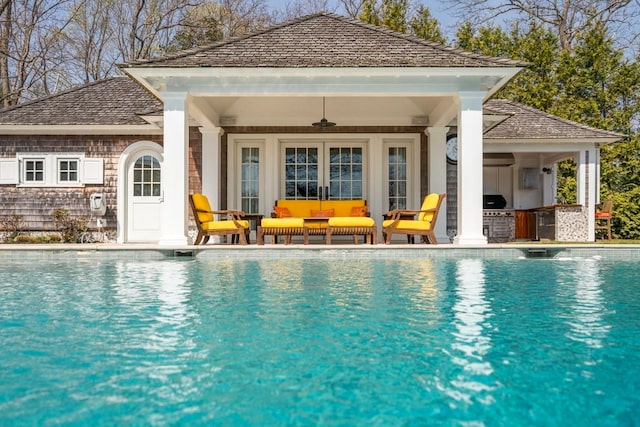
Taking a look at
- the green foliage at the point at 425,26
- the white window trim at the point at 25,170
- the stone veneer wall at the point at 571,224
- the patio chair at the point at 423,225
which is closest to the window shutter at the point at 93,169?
the white window trim at the point at 25,170

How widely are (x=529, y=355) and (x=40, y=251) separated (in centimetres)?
747

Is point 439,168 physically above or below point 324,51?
below

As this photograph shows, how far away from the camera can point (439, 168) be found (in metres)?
Answer: 11.8

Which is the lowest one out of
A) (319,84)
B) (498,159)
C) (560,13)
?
(498,159)

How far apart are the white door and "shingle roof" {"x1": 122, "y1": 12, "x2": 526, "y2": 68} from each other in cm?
404

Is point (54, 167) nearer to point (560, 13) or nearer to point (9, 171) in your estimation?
point (9, 171)

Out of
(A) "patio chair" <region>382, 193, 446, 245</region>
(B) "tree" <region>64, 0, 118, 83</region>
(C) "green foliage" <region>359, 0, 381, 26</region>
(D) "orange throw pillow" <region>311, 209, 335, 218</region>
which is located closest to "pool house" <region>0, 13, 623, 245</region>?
(D) "orange throw pillow" <region>311, 209, 335, 218</region>

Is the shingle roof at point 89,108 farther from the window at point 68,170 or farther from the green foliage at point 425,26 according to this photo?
the green foliage at point 425,26

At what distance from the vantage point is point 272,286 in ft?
17.1

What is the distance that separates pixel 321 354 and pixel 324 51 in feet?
24.1

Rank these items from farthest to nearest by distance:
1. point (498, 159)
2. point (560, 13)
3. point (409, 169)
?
point (560, 13) → point (498, 159) → point (409, 169)

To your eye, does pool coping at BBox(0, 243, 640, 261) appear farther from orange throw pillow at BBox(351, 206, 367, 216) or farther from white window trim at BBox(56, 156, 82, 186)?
white window trim at BBox(56, 156, 82, 186)

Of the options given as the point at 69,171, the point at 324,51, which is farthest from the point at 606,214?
the point at 69,171

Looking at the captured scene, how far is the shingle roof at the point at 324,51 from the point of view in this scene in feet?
27.8
